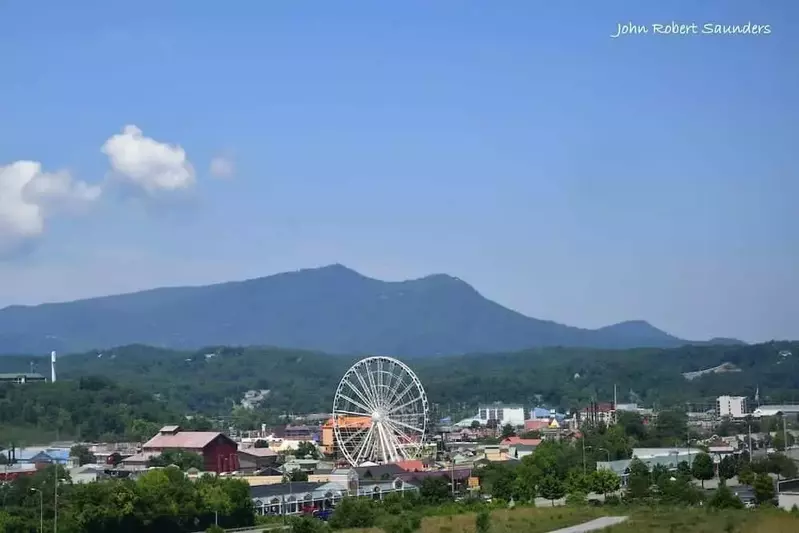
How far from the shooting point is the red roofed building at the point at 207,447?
58469mm

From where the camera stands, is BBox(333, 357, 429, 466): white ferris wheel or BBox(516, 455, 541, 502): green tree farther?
BBox(333, 357, 429, 466): white ferris wheel

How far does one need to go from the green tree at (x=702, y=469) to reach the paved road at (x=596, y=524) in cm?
1523

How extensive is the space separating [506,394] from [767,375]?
2751cm

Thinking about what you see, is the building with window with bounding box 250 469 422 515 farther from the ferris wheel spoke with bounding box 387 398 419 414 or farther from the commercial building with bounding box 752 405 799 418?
the commercial building with bounding box 752 405 799 418

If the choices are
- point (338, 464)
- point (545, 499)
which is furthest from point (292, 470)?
point (545, 499)

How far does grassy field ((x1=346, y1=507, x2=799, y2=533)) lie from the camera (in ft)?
92.8

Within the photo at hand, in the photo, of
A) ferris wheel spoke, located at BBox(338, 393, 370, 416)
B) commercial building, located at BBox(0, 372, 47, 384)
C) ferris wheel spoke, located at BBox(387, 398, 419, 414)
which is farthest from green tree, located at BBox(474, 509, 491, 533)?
commercial building, located at BBox(0, 372, 47, 384)

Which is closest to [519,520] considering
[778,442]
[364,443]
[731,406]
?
[364,443]

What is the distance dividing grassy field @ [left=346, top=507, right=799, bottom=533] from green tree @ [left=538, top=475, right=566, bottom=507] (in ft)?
9.66

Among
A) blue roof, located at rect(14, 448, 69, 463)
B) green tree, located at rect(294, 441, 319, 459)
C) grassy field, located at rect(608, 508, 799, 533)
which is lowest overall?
grassy field, located at rect(608, 508, 799, 533)

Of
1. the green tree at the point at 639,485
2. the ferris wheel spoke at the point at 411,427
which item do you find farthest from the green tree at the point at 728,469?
the ferris wheel spoke at the point at 411,427

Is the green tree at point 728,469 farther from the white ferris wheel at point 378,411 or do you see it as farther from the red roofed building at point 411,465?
the white ferris wheel at point 378,411

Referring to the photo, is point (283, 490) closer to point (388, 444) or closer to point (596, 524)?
point (596, 524)

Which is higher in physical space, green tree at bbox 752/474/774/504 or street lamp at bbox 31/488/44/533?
street lamp at bbox 31/488/44/533
